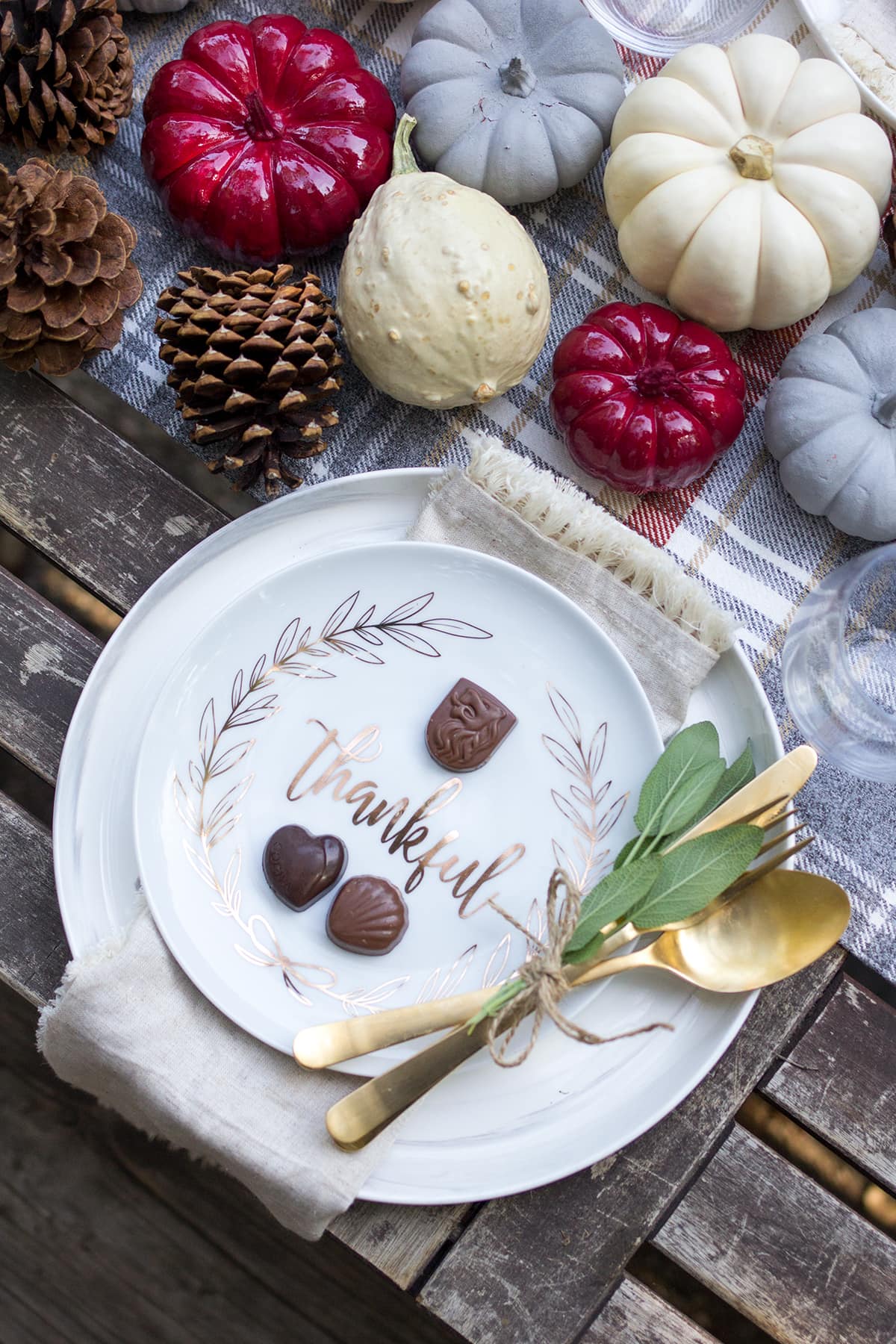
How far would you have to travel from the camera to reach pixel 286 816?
744 millimetres

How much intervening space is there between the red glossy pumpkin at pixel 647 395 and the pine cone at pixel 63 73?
428mm

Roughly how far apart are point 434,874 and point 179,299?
1.51ft

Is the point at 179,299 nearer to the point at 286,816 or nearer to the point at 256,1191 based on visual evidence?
the point at 286,816

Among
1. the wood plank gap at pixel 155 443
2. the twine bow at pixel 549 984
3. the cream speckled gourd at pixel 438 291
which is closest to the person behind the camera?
the twine bow at pixel 549 984

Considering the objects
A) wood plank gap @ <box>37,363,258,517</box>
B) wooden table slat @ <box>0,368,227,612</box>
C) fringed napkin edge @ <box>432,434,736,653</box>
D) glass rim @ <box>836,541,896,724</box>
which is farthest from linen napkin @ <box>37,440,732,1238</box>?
wood plank gap @ <box>37,363,258,517</box>

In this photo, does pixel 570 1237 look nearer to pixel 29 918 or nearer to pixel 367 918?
pixel 367 918

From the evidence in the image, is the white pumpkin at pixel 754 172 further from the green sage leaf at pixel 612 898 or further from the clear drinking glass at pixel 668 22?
the green sage leaf at pixel 612 898

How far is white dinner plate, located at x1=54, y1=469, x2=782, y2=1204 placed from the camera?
722 millimetres

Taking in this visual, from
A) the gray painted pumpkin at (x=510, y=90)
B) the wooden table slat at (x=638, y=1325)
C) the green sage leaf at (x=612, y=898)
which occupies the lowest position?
the wooden table slat at (x=638, y=1325)

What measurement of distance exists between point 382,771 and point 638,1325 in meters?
0.46

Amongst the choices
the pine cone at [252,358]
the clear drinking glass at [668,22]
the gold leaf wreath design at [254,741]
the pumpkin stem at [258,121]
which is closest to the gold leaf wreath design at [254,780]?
the gold leaf wreath design at [254,741]

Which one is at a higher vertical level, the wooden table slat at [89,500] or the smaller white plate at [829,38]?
the smaller white plate at [829,38]

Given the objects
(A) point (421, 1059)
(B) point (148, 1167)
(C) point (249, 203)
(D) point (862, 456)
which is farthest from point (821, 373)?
(B) point (148, 1167)

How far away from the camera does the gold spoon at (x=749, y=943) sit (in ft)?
2.34
